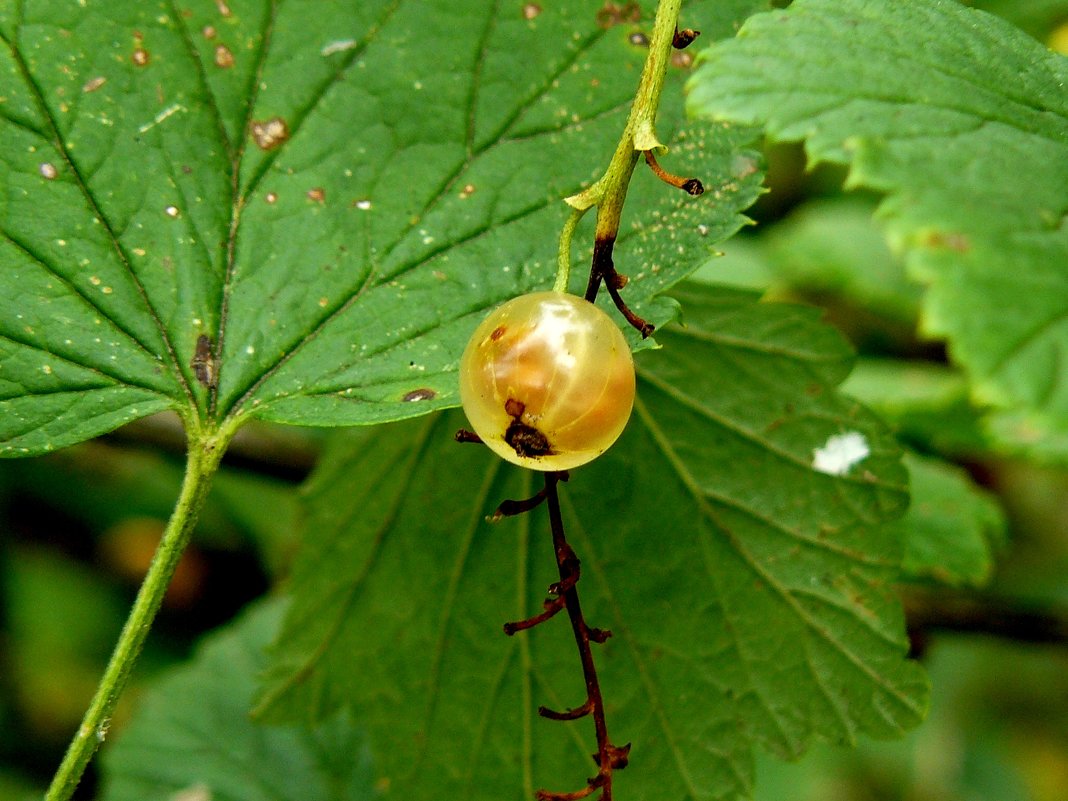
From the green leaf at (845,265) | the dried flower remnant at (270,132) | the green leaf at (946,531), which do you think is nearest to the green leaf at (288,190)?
the dried flower remnant at (270,132)

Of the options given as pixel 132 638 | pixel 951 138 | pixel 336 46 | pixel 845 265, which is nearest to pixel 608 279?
pixel 951 138

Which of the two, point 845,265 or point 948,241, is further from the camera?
point 845,265

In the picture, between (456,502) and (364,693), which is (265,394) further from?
(364,693)

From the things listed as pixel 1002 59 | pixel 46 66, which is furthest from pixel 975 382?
pixel 46 66

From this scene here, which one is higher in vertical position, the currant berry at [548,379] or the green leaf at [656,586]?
the currant berry at [548,379]

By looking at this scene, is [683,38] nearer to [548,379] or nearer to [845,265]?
[548,379]

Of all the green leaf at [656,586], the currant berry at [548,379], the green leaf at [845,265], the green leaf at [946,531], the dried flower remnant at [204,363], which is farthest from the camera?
the green leaf at [845,265]

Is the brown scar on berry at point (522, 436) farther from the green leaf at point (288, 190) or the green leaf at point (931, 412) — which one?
the green leaf at point (931, 412)
